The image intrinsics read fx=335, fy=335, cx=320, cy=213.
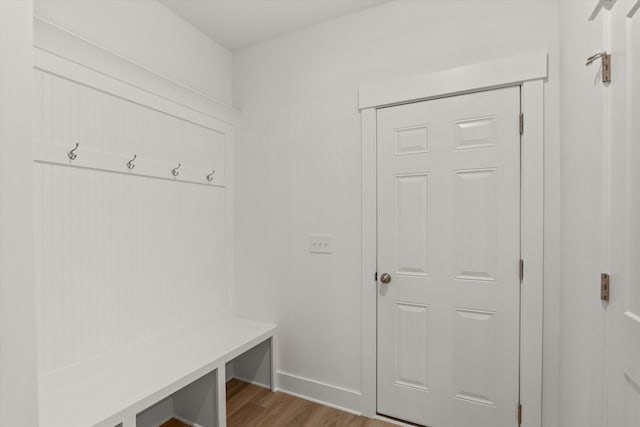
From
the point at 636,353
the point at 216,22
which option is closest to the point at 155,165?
the point at 216,22

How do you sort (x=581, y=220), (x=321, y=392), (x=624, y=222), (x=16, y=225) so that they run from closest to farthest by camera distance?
(x=16, y=225), (x=624, y=222), (x=581, y=220), (x=321, y=392)

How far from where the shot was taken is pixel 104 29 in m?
1.80

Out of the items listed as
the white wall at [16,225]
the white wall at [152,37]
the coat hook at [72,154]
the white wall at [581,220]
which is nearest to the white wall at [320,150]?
the white wall at [152,37]

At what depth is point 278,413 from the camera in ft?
6.99

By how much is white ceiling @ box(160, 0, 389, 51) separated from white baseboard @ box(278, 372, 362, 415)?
2.43 m

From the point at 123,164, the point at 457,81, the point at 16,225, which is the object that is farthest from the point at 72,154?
the point at 457,81

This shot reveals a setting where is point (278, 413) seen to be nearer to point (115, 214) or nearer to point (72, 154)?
point (115, 214)

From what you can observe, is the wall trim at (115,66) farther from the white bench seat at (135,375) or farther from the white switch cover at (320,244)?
the white bench seat at (135,375)

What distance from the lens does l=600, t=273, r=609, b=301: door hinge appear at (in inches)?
46.7

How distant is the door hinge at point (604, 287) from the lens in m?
1.19

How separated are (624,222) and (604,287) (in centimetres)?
25

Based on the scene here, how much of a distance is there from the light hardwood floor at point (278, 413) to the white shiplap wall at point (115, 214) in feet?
2.06

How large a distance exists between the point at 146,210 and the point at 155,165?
10.9 inches

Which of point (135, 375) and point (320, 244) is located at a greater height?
point (320, 244)
